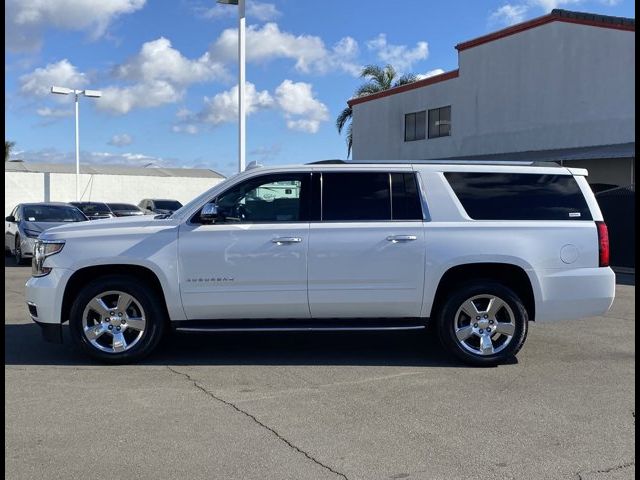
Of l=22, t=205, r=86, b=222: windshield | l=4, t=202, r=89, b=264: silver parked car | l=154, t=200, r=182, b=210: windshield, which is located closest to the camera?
l=4, t=202, r=89, b=264: silver parked car

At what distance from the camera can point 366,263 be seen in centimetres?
617

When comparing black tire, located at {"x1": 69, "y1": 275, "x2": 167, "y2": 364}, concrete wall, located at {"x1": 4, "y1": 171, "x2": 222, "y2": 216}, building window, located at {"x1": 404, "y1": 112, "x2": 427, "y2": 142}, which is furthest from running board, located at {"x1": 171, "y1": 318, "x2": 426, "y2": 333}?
concrete wall, located at {"x1": 4, "y1": 171, "x2": 222, "y2": 216}

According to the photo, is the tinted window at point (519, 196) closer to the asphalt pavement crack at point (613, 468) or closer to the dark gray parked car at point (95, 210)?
the asphalt pavement crack at point (613, 468)

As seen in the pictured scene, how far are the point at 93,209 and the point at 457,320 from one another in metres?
19.2

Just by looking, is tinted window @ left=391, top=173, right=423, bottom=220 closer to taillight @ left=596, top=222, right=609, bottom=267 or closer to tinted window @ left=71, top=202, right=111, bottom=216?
taillight @ left=596, top=222, right=609, bottom=267

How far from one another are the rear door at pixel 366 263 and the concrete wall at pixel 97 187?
119 feet

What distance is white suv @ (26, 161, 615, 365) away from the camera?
6.14 meters

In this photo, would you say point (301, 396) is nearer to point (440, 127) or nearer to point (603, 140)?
point (603, 140)

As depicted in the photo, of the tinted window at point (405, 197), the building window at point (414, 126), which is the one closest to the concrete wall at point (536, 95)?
the building window at point (414, 126)

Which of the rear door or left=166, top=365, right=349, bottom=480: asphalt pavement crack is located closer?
left=166, top=365, right=349, bottom=480: asphalt pavement crack

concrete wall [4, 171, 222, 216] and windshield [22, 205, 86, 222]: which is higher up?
concrete wall [4, 171, 222, 216]

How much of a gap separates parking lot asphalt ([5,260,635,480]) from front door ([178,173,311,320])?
0.59 metres

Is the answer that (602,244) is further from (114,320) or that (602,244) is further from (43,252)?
(43,252)

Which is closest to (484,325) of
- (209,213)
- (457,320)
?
(457,320)
